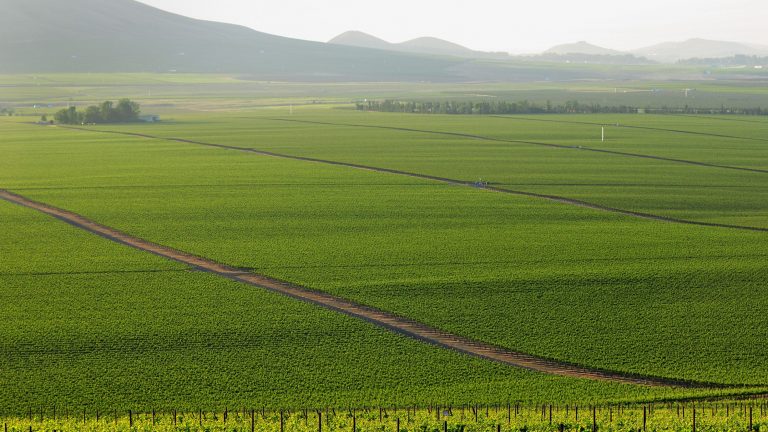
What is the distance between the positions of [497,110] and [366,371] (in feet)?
431

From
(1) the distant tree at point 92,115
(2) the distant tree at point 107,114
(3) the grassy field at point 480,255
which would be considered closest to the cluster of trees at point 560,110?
(2) the distant tree at point 107,114

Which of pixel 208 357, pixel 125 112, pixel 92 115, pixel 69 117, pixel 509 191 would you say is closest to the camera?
pixel 208 357

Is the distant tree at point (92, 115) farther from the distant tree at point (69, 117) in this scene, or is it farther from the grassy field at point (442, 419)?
the grassy field at point (442, 419)

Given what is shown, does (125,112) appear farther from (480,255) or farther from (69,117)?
(480,255)

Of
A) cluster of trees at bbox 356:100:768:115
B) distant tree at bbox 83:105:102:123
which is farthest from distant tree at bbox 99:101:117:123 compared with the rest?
cluster of trees at bbox 356:100:768:115

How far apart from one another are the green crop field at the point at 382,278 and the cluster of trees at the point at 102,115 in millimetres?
56252

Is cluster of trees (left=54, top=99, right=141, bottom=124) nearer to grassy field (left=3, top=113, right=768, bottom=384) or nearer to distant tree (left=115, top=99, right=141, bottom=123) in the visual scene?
distant tree (left=115, top=99, right=141, bottom=123)

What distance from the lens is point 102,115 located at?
15038 cm

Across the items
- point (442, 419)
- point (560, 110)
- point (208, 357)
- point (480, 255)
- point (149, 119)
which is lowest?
point (442, 419)

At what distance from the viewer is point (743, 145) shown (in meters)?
104

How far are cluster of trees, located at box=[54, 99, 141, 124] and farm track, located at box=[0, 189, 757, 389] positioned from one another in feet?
319

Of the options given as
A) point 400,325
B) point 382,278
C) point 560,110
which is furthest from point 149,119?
point 400,325

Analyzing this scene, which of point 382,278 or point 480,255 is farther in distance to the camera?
point 480,255

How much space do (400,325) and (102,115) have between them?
12196 cm
